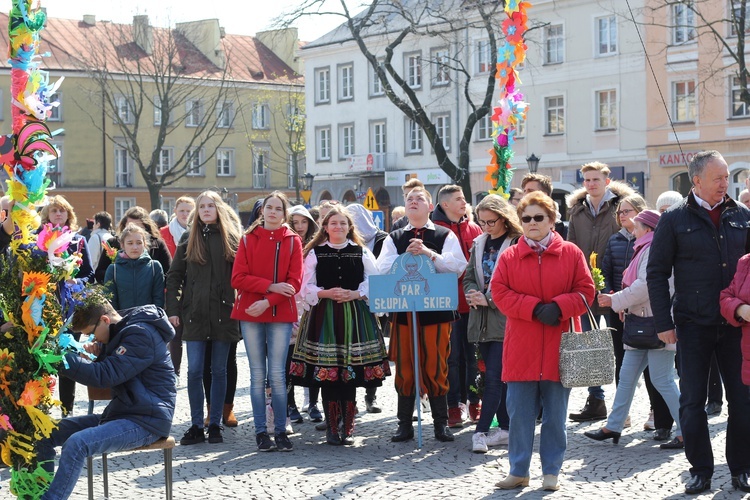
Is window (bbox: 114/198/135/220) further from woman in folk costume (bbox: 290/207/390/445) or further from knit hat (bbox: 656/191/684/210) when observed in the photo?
knit hat (bbox: 656/191/684/210)

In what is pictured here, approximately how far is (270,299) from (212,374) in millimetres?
1014

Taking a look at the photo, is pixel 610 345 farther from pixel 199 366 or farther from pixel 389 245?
pixel 199 366

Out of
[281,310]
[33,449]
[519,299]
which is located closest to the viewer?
[33,449]

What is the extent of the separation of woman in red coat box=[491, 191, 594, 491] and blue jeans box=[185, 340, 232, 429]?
9.73 ft

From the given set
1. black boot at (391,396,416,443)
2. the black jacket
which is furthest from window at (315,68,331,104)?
the black jacket

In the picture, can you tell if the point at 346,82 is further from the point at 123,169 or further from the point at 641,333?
the point at 641,333

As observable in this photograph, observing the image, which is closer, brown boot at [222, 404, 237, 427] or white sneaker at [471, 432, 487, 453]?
white sneaker at [471, 432, 487, 453]

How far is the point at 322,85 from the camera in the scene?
58.3 m

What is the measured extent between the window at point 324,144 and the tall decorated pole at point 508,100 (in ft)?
153

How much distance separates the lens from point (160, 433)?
7059 mm

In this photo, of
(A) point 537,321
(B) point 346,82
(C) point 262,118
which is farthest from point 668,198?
(C) point 262,118

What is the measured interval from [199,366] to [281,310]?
100 cm

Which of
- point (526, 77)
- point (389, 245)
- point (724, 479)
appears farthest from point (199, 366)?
point (526, 77)

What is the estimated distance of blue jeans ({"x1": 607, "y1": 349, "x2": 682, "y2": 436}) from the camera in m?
9.16
